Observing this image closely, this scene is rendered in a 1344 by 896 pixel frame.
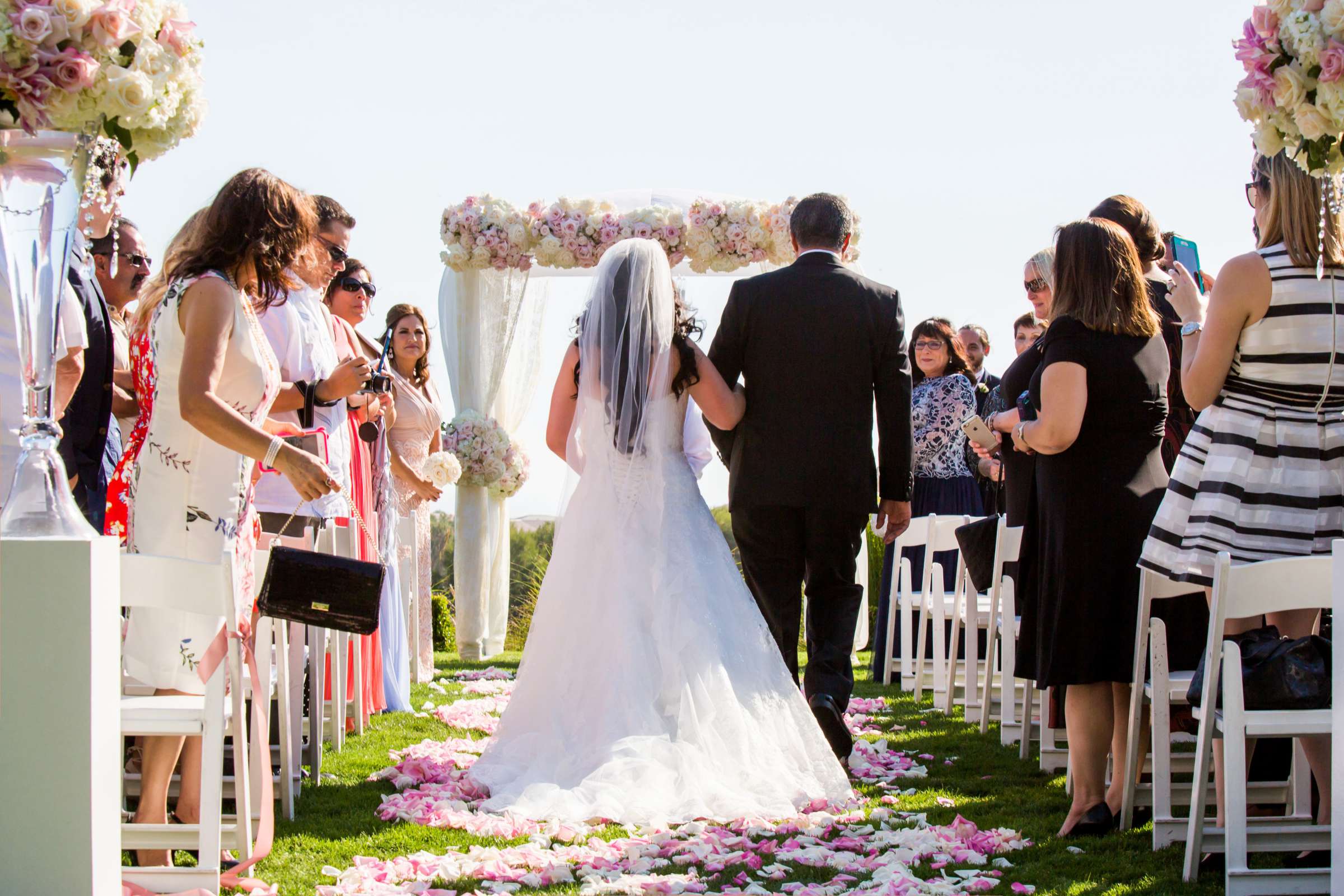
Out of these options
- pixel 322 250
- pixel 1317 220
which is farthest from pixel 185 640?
pixel 1317 220

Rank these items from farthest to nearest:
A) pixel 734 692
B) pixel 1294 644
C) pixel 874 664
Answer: pixel 874 664
pixel 734 692
pixel 1294 644

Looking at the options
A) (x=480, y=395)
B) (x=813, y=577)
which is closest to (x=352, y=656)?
(x=813, y=577)

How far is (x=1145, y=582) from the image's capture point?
4047 mm

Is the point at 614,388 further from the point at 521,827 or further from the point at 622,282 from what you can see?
the point at 521,827

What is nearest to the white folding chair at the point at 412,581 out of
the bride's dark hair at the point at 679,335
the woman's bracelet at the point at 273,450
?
the bride's dark hair at the point at 679,335

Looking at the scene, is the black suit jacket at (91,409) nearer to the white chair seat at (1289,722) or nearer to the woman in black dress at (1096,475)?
the woman in black dress at (1096,475)

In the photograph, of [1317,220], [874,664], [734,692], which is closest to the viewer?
[1317,220]

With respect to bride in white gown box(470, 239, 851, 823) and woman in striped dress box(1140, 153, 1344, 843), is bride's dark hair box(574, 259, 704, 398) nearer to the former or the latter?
bride in white gown box(470, 239, 851, 823)

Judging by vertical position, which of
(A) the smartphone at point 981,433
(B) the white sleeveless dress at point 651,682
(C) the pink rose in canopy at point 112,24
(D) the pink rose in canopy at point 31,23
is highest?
(C) the pink rose in canopy at point 112,24

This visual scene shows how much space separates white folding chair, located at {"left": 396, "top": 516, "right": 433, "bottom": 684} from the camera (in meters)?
7.98

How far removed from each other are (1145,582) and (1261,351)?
0.77 metres

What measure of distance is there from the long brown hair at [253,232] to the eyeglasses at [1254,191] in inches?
111

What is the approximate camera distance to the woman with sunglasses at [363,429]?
253 inches

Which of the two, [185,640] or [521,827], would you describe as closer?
[185,640]
